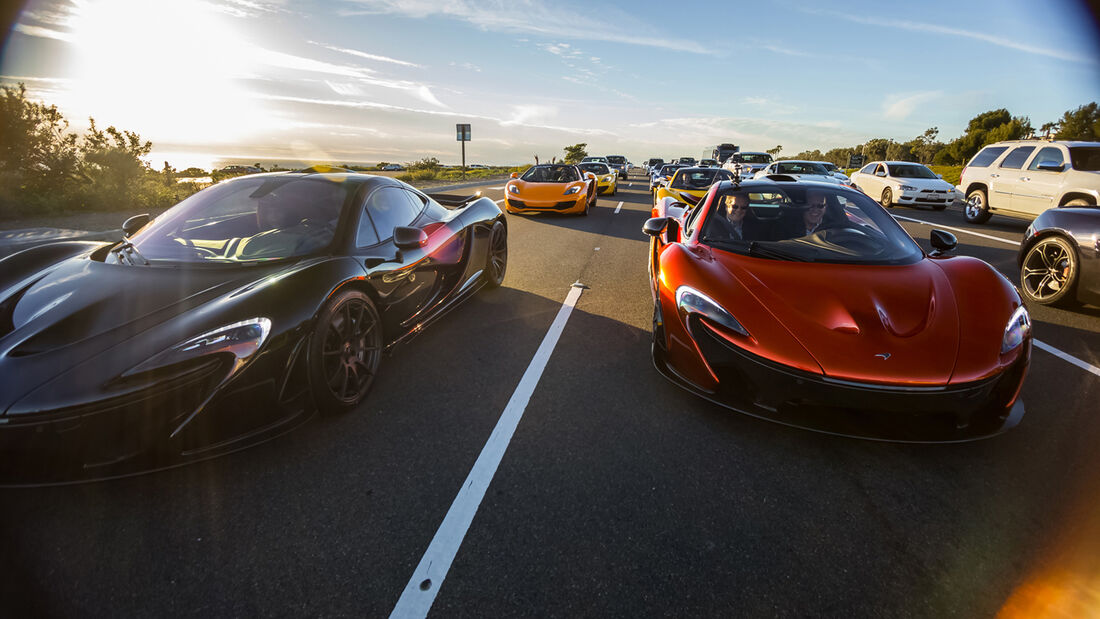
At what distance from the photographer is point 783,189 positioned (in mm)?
4098

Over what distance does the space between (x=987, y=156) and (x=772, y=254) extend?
1245cm

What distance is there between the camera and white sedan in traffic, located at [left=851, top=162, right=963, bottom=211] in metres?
14.1

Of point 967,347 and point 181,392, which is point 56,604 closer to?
point 181,392

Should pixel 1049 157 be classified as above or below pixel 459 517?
above

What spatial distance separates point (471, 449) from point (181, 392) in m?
1.31

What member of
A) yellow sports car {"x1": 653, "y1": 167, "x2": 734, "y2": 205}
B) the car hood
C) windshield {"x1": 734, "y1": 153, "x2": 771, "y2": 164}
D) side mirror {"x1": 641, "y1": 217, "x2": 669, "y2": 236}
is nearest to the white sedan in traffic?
yellow sports car {"x1": 653, "y1": 167, "x2": 734, "y2": 205}

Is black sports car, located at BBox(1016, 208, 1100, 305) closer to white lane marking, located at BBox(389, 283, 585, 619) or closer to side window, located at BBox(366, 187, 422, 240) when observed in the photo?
white lane marking, located at BBox(389, 283, 585, 619)

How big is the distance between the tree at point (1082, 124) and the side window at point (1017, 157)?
47501 mm

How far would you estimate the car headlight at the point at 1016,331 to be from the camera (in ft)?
8.02

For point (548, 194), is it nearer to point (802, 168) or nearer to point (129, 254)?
point (129, 254)

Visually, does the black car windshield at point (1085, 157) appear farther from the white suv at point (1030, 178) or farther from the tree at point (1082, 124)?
the tree at point (1082, 124)

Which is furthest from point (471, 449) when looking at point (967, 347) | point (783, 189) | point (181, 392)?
point (783, 189)

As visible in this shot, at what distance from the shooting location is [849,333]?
2.47 metres

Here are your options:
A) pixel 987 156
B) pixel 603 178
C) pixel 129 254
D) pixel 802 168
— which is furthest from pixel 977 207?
pixel 129 254
